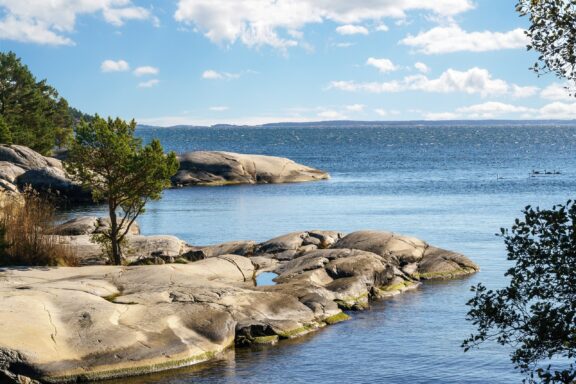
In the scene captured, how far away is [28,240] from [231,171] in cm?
5443

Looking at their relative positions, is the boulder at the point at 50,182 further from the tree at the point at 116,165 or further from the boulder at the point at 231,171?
the tree at the point at 116,165

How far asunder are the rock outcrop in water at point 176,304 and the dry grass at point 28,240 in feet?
5.53

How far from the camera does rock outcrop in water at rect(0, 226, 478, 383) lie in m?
19.9

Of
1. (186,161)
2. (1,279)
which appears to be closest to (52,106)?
(186,161)

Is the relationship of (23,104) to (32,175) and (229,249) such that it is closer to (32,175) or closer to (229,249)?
(32,175)

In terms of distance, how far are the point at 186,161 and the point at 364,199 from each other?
24909 mm

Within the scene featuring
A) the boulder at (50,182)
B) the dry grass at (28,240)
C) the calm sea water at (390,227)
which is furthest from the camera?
the boulder at (50,182)

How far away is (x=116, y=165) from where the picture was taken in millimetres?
29922

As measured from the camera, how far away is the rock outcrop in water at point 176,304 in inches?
782

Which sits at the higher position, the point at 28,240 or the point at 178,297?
the point at 28,240

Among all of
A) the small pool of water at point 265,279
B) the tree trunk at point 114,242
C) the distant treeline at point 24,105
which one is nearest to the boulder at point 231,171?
the distant treeline at point 24,105

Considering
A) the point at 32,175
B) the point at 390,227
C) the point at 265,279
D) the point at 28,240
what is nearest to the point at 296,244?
the point at 265,279

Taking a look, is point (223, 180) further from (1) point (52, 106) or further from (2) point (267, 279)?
(2) point (267, 279)

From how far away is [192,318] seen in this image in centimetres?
2280
